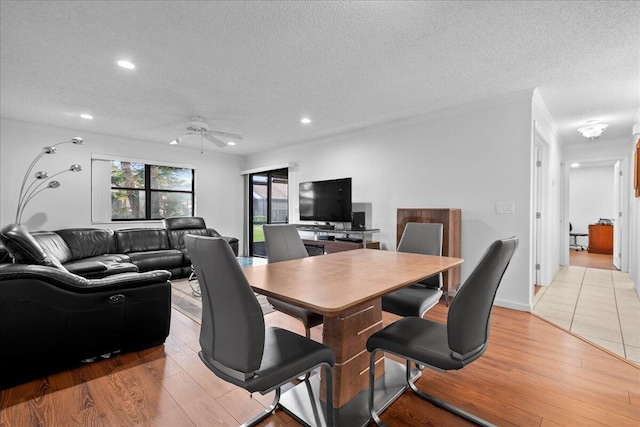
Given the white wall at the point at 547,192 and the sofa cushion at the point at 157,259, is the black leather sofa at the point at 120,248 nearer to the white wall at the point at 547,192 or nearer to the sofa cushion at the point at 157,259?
the sofa cushion at the point at 157,259

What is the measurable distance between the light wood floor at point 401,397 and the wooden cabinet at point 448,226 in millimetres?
1169

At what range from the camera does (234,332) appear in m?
1.18

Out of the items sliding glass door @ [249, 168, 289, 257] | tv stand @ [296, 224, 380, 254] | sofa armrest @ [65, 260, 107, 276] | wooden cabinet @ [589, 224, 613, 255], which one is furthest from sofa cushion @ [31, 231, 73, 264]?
wooden cabinet @ [589, 224, 613, 255]

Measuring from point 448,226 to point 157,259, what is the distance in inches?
163

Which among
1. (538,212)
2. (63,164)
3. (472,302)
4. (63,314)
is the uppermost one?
(63,164)

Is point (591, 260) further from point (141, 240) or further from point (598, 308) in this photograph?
point (141, 240)

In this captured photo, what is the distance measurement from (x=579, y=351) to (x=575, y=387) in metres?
0.67

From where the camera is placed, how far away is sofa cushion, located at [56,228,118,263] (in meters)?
4.37

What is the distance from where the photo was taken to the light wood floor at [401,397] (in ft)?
5.51

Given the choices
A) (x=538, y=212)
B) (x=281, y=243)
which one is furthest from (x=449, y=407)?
(x=538, y=212)

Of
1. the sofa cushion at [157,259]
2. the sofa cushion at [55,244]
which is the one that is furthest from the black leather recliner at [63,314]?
the sofa cushion at [157,259]

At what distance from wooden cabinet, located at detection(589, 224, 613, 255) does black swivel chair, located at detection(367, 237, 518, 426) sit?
8.78m

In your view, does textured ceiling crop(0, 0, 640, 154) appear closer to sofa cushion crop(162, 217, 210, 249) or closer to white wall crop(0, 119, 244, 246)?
white wall crop(0, 119, 244, 246)

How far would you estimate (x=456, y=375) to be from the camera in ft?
6.96
